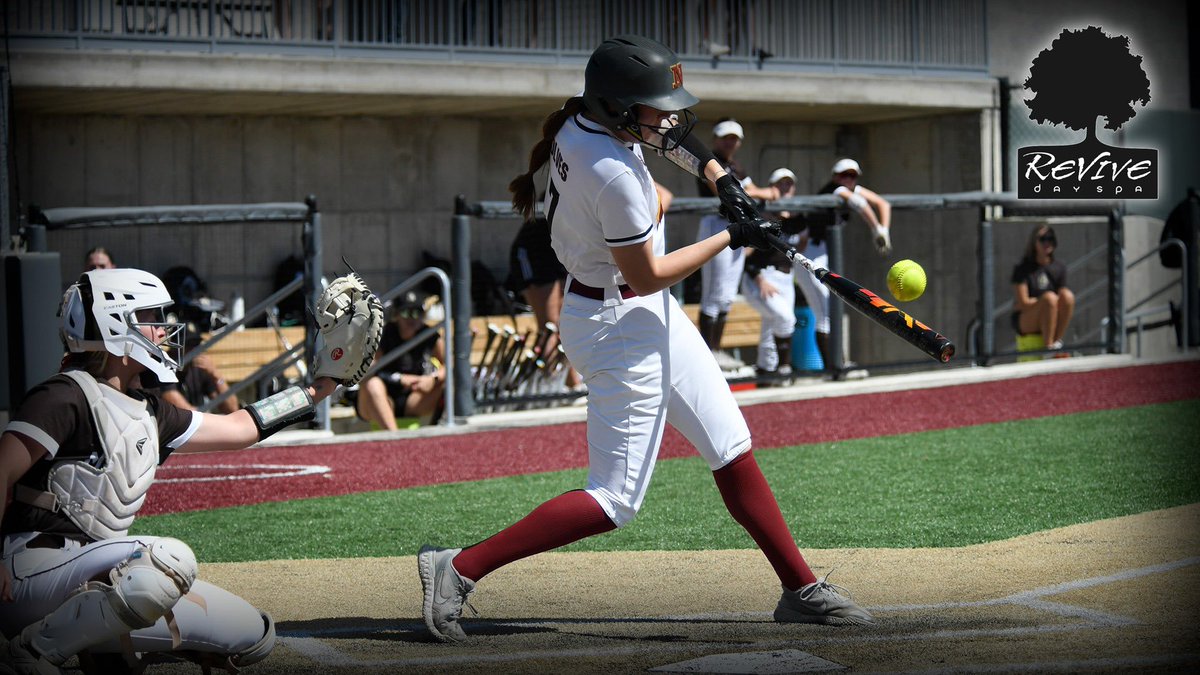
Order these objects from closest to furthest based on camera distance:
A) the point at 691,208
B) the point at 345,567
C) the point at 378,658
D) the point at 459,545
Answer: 1. the point at 378,658
2. the point at 345,567
3. the point at 459,545
4. the point at 691,208

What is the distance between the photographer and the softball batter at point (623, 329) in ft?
14.3

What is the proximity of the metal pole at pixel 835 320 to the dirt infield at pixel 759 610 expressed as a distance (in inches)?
244

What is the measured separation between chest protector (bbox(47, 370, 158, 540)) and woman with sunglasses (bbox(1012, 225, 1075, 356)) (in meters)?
11.6

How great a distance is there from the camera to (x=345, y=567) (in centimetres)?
597

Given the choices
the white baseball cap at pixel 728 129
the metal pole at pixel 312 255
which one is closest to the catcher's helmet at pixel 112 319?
the metal pole at pixel 312 255

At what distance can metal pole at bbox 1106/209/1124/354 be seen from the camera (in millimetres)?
14633

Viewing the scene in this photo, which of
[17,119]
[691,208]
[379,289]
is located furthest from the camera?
[379,289]

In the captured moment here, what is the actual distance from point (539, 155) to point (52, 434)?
178 cm

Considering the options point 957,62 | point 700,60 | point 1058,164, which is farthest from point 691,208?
point 957,62

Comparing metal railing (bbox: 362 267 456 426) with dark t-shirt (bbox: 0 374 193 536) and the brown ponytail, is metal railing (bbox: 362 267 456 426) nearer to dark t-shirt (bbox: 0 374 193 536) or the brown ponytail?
the brown ponytail

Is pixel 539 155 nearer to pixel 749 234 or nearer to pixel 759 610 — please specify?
pixel 749 234

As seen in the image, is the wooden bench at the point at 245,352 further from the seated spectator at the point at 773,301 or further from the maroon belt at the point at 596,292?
the maroon belt at the point at 596,292

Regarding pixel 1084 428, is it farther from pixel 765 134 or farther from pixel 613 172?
pixel 765 134

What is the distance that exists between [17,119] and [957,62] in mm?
11002
